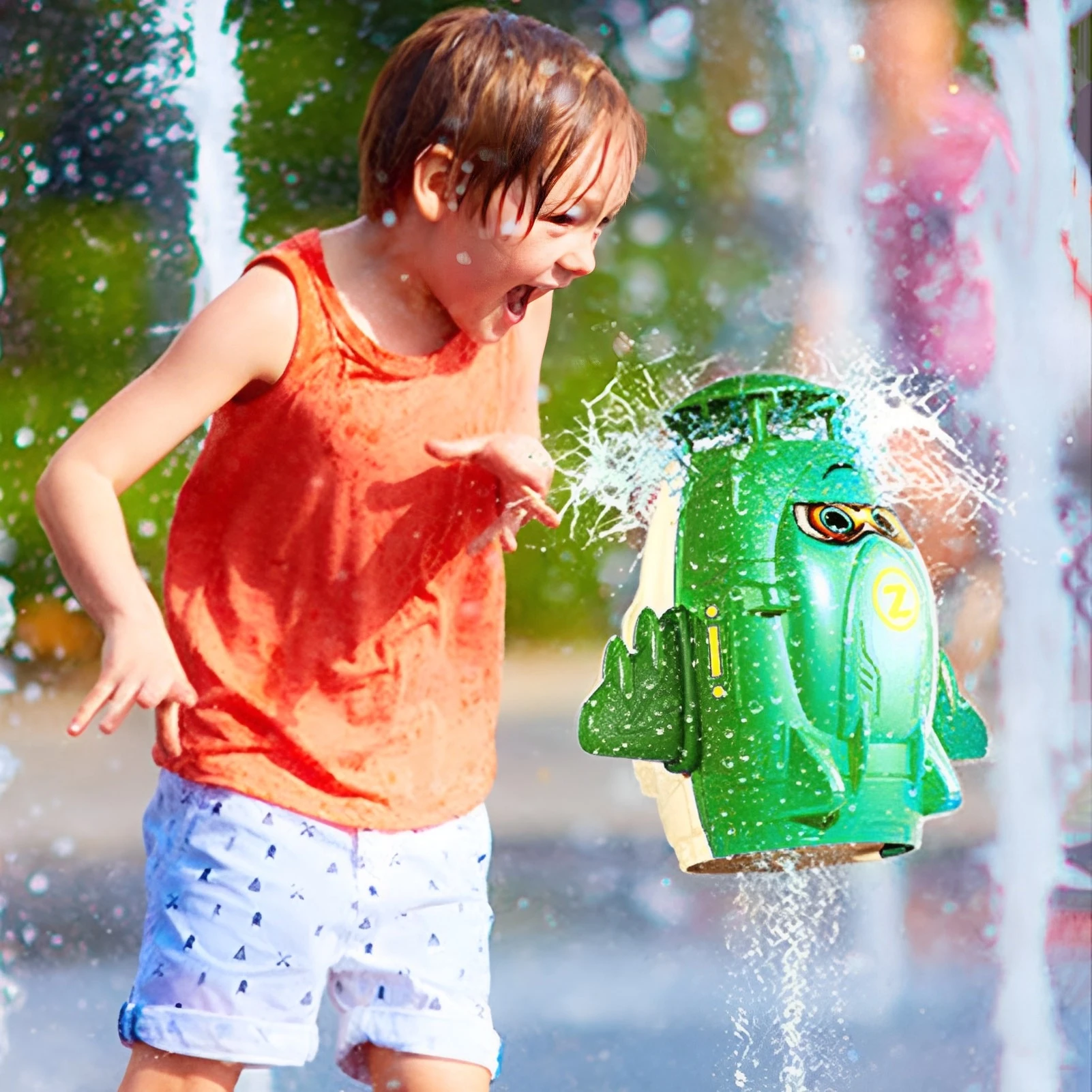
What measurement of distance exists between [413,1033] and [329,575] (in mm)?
379

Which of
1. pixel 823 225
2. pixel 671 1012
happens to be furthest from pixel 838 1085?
pixel 823 225

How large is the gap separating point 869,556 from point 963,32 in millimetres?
925

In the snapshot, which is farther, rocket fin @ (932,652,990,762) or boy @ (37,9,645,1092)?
rocket fin @ (932,652,990,762)

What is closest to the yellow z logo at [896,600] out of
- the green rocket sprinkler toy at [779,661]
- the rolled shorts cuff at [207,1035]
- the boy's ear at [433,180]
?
the green rocket sprinkler toy at [779,661]

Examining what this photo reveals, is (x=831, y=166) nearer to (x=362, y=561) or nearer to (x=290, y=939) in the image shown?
(x=362, y=561)

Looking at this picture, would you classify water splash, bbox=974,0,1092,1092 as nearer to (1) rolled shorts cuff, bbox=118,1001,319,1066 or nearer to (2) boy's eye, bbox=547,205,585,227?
(2) boy's eye, bbox=547,205,585,227

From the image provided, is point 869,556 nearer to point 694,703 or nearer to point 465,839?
point 694,703

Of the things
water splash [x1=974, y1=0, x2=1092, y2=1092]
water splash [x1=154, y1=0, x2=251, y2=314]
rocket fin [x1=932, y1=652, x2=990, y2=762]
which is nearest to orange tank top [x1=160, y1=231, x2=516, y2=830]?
rocket fin [x1=932, y1=652, x2=990, y2=762]

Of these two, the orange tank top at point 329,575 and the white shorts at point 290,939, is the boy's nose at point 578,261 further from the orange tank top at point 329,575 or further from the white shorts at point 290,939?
the white shorts at point 290,939

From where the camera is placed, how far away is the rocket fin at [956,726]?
62.1 inches

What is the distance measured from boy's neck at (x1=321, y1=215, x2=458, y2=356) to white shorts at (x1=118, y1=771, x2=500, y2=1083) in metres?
0.40

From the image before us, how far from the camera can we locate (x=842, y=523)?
1.45m

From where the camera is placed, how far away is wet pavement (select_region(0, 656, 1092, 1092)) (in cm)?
181

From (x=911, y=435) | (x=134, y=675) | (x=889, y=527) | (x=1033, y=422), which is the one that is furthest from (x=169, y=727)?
(x=1033, y=422)
